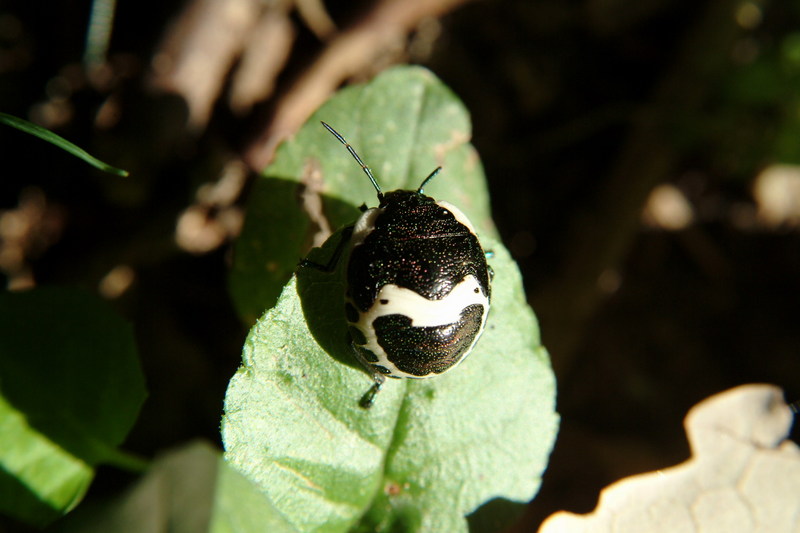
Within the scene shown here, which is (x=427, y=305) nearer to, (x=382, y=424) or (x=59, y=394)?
(x=382, y=424)

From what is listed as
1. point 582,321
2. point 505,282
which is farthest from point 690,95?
point 505,282

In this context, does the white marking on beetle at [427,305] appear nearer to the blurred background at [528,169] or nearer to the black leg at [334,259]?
the black leg at [334,259]

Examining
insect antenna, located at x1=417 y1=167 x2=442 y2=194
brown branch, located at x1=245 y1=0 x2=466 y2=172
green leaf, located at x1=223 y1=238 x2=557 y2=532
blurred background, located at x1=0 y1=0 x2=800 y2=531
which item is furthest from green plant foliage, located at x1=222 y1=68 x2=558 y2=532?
brown branch, located at x1=245 y1=0 x2=466 y2=172

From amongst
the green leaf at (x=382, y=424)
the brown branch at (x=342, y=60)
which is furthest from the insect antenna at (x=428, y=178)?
the brown branch at (x=342, y=60)

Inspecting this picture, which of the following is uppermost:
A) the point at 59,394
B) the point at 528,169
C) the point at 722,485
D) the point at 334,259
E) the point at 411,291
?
the point at 59,394

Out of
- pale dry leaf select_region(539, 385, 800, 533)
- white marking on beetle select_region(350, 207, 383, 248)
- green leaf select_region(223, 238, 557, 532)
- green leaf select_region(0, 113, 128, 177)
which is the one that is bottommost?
pale dry leaf select_region(539, 385, 800, 533)

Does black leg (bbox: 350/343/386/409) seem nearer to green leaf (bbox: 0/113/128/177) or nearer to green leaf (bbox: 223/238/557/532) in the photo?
green leaf (bbox: 223/238/557/532)

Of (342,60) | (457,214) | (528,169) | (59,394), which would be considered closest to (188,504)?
(59,394)
